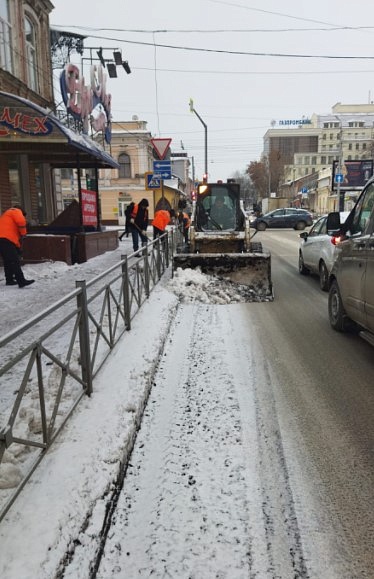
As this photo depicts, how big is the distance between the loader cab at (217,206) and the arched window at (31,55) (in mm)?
9774

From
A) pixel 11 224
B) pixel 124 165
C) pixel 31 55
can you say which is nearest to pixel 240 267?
pixel 11 224

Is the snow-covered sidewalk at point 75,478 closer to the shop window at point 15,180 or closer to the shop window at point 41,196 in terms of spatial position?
the shop window at point 15,180

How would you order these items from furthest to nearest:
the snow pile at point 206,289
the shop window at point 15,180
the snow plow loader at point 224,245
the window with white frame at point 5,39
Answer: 1. the shop window at point 15,180
2. the window with white frame at point 5,39
3. the snow plow loader at point 224,245
4. the snow pile at point 206,289

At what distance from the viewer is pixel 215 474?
9.68 feet

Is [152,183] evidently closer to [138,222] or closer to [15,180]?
[138,222]

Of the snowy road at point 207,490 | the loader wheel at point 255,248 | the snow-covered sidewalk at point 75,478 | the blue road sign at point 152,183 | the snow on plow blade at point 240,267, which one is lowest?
the snowy road at point 207,490

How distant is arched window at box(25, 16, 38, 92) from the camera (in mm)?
16750

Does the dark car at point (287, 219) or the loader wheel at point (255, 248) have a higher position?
the dark car at point (287, 219)

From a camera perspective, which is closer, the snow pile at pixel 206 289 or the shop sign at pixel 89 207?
the snow pile at pixel 206 289

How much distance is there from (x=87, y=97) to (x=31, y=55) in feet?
10.1

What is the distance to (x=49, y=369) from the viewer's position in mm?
3672

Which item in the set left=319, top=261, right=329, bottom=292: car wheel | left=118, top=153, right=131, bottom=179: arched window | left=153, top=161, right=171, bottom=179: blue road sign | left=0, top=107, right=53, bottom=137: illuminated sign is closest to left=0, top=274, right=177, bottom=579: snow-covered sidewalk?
left=319, top=261, right=329, bottom=292: car wheel

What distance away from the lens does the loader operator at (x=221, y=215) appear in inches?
456

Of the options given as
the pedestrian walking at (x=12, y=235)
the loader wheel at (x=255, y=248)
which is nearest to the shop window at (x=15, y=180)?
the pedestrian walking at (x=12, y=235)
